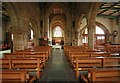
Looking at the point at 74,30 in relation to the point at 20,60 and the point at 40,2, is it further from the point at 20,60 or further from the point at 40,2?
the point at 20,60

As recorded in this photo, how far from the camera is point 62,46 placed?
76.6 feet

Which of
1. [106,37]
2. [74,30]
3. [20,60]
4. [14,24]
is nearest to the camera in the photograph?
[20,60]

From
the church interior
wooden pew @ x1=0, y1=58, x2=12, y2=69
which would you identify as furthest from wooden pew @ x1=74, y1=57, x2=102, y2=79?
wooden pew @ x1=0, y1=58, x2=12, y2=69

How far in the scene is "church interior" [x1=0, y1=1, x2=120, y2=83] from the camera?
516 centimetres

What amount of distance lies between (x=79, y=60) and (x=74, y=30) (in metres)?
14.2

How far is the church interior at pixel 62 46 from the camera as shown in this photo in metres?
5.16

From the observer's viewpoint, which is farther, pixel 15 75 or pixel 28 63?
pixel 28 63

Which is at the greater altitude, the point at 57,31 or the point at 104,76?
the point at 57,31

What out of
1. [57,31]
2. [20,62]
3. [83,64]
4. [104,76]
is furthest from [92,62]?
[57,31]

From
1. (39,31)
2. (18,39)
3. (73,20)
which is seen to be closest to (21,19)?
(18,39)

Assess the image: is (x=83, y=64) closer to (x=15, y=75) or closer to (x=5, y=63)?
(x=5, y=63)

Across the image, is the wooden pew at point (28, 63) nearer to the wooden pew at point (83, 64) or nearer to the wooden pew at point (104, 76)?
the wooden pew at point (83, 64)

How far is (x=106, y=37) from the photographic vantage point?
26656 millimetres

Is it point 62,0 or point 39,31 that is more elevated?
point 62,0
